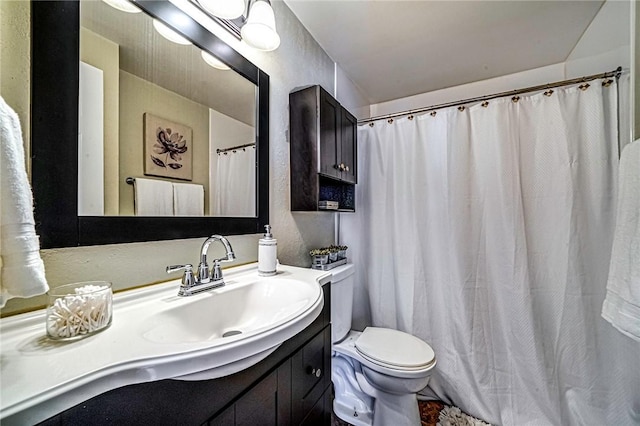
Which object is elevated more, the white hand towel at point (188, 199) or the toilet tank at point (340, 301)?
the white hand towel at point (188, 199)

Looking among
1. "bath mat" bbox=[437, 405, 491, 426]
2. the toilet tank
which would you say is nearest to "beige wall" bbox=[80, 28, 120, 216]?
the toilet tank

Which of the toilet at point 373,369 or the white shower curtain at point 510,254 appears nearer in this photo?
the toilet at point 373,369

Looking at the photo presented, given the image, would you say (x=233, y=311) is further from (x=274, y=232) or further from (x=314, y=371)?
(x=274, y=232)

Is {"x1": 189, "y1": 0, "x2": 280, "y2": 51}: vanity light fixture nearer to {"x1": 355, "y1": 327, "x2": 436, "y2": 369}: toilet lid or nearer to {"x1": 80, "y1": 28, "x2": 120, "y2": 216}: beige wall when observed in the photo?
{"x1": 80, "y1": 28, "x2": 120, "y2": 216}: beige wall

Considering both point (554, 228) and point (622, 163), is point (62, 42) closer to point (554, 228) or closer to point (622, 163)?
point (622, 163)

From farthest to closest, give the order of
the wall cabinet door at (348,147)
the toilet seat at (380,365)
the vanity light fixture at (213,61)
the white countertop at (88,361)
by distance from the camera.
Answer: the wall cabinet door at (348,147)
the toilet seat at (380,365)
the vanity light fixture at (213,61)
the white countertop at (88,361)

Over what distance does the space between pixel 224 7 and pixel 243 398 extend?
49.1 inches

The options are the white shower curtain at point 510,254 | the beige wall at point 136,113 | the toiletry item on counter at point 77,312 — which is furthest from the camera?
the white shower curtain at point 510,254

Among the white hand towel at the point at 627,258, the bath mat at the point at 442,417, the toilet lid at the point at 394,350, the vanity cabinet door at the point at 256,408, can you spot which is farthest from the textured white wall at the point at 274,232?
the white hand towel at the point at 627,258

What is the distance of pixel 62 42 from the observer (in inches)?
23.7

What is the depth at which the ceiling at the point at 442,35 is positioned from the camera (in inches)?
54.7

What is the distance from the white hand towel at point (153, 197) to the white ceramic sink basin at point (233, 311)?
0.95 feet

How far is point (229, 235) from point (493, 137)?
1600 millimetres

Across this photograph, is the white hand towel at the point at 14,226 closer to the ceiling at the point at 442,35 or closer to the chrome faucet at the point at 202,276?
the chrome faucet at the point at 202,276
